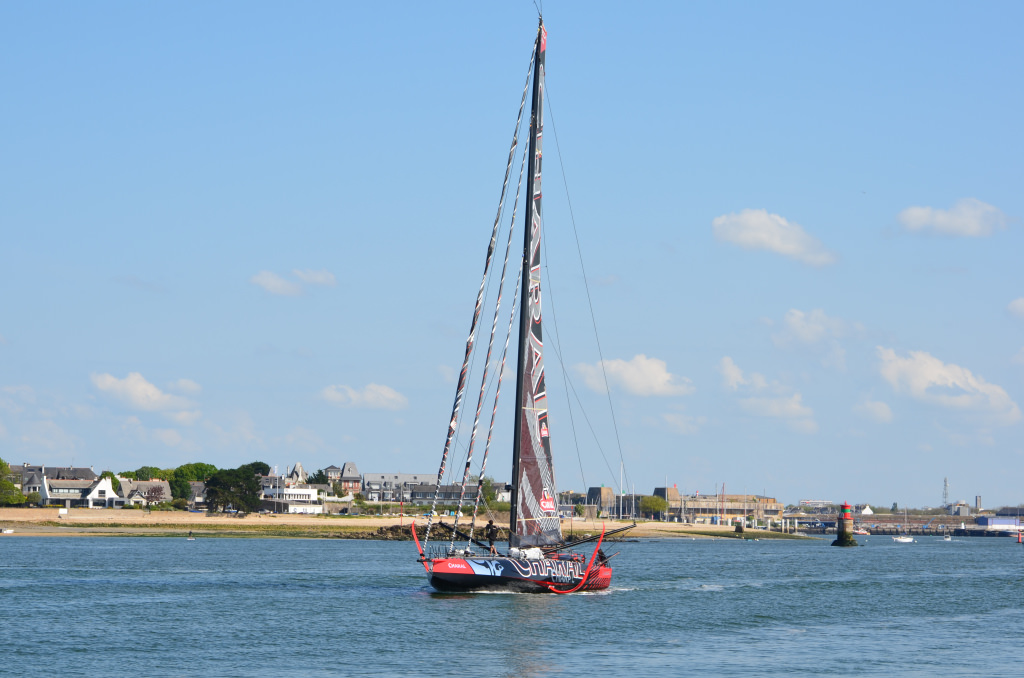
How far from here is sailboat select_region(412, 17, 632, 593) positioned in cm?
5762

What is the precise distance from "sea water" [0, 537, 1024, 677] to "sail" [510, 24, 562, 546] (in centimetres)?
406

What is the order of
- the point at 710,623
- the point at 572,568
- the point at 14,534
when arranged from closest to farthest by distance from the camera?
the point at 710,623 → the point at 572,568 → the point at 14,534

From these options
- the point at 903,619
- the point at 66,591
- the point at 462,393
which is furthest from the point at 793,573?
the point at 66,591

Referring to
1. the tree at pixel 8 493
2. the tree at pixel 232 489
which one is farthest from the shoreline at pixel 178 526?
the tree at pixel 232 489

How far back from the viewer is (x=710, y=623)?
188 feet

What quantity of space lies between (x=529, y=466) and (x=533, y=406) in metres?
3.05

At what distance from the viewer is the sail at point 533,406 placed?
58.7 metres

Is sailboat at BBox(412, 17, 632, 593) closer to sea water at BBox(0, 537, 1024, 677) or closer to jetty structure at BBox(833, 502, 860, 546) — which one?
sea water at BBox(0, 537, 1024, 677)

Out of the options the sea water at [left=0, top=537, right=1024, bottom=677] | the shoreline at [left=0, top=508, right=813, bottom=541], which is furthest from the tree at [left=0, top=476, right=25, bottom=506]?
the sea water at [left=0, top=537, right=1024, bottom=677]

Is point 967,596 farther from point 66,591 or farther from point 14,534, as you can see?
point 14,534

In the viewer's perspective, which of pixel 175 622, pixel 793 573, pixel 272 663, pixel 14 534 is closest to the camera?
pixel 272 663

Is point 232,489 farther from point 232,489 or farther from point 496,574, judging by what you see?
point 496,574

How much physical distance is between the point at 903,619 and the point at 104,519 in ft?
440

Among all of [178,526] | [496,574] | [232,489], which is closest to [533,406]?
[496,574]
